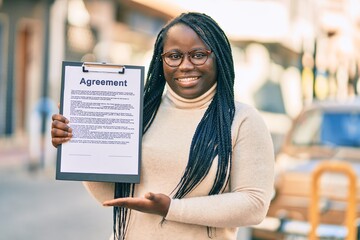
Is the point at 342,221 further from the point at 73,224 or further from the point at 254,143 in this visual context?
the point at 254,143

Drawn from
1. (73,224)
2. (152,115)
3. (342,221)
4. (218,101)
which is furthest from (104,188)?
(73,224)

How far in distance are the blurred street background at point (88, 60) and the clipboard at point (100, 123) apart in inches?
212

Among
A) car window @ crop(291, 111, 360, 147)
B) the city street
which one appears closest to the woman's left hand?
car window @ crop(291, 111, 360, 147)

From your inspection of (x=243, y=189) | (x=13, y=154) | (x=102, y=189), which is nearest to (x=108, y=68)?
(x=102, y=189)

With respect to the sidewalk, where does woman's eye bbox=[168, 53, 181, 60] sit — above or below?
above

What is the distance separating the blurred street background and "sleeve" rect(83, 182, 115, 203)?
5258 millimetres

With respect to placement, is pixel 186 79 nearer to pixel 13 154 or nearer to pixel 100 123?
pixel 100 123

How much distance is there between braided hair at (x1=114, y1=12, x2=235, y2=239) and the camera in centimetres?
250

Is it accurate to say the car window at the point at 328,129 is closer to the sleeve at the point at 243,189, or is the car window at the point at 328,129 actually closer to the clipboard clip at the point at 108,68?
the sleeve at the point at 243,189

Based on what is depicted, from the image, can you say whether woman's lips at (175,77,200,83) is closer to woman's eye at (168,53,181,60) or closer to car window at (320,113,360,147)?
woman's eye at (168,53,181,60)

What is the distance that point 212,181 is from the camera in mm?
2514

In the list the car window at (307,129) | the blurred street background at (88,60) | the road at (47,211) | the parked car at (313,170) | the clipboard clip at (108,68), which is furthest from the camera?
the blurred street background at (88,60)

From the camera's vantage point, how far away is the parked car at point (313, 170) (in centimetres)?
652

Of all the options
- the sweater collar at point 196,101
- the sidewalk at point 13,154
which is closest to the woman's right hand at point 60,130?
the sweater collar at point 196,101
